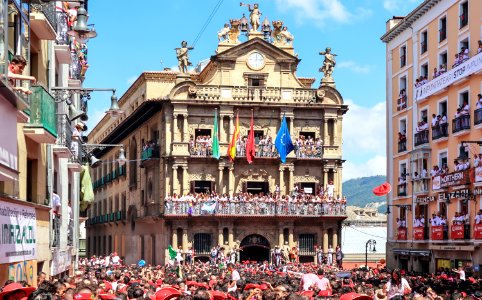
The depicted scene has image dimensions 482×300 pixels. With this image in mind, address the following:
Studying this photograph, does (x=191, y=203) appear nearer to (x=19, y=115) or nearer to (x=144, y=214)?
(x=144, y=214)

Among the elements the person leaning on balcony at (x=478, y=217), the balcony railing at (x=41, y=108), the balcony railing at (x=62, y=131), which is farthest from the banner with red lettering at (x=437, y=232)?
the balcony railing at (x=41, y=108)

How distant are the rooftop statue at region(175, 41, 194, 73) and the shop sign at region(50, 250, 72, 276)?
29084mm

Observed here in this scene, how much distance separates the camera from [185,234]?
58.3m

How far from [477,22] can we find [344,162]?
20.2 m

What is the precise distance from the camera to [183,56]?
197 ft

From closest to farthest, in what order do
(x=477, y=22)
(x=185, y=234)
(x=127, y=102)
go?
(x=477, y=22) → (x=185, y=234) → (x=127, y=102)

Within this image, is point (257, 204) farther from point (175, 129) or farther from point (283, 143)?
point (175, 129)

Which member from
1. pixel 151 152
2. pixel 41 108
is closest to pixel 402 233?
pixel 151 152

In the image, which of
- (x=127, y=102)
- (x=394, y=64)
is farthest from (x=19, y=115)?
(x=127, y=102)

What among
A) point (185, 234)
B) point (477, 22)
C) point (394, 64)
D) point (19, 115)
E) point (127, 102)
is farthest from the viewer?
point (127, 102)

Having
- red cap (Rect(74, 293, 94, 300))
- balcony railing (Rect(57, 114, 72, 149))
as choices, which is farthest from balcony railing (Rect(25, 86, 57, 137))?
red cap (Rect(74, 293, 94, 300))

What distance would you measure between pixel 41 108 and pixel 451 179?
87.2 feet

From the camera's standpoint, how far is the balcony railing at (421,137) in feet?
159

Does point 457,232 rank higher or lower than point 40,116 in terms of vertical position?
lower
